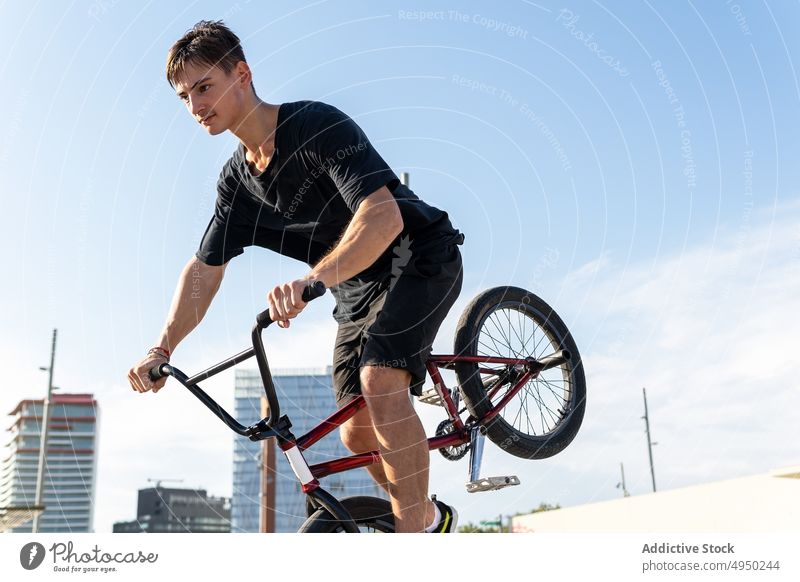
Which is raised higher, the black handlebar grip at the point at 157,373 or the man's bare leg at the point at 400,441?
the black handlebar grip at the point at 157,373

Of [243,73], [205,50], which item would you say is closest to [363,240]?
[243,73]

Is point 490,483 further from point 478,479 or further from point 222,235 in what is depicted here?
point 222,235

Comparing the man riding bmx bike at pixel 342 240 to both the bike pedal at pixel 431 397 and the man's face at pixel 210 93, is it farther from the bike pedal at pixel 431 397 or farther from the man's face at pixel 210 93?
the bike pedal at pixel 431 397

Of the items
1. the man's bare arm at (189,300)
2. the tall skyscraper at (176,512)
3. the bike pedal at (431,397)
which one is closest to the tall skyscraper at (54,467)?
the man's bare arm at (189,300)

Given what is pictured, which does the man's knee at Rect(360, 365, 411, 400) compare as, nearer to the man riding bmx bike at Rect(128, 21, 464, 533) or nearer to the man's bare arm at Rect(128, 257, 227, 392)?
the man riding bmx bike at Rect(128, 21, 464, 533)

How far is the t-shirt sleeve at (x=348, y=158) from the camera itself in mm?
2887

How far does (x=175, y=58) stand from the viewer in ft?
10.3

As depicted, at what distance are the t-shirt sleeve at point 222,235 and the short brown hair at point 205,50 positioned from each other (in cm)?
58

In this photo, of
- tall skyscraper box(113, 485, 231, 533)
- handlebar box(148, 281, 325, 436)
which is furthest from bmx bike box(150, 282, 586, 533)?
tall skyscraper box(113, 485, 231, 533)

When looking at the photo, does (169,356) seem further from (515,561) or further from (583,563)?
(583,563)

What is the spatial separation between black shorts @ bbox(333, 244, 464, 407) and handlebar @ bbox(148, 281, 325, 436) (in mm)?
399

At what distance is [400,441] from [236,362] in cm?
73

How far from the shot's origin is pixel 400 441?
307 centimetres

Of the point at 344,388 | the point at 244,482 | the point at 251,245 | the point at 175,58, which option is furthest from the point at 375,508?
the point at 244,482
